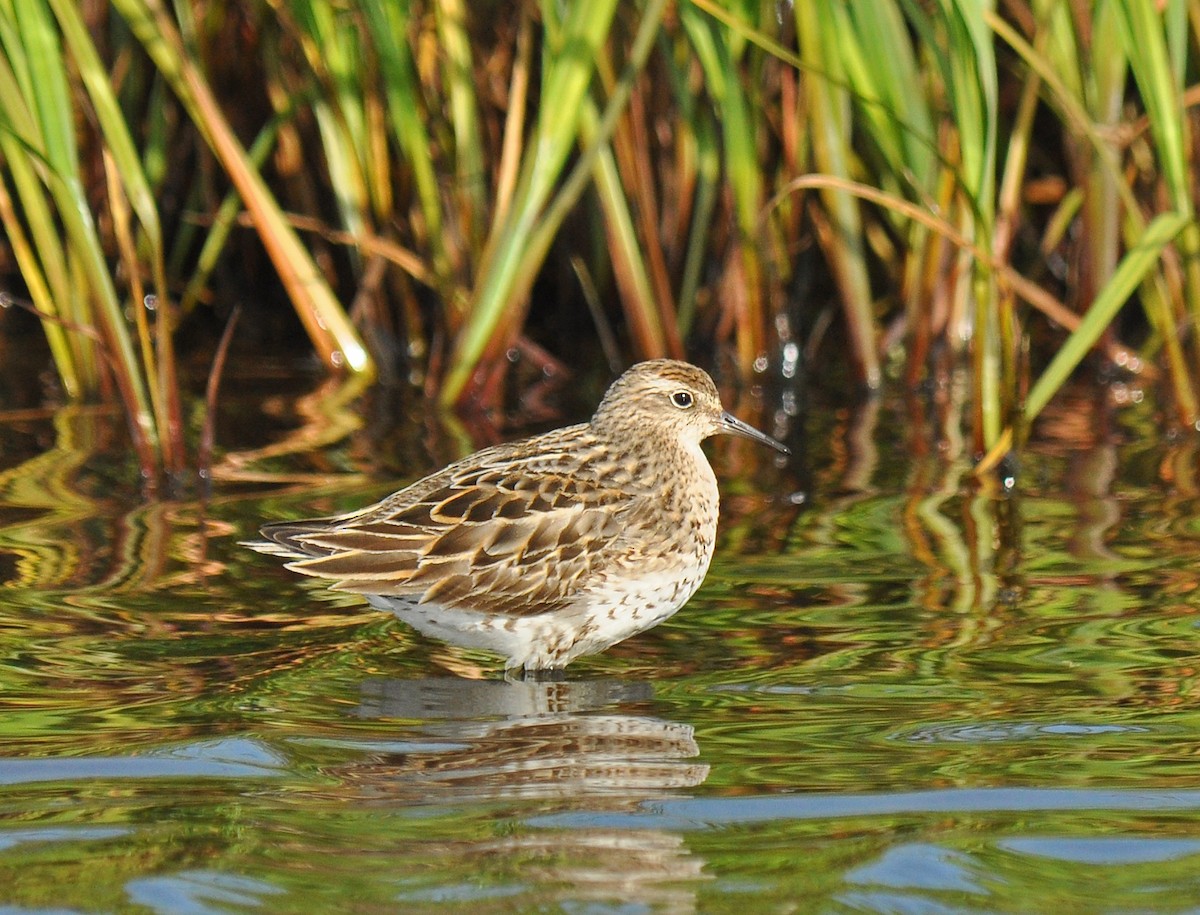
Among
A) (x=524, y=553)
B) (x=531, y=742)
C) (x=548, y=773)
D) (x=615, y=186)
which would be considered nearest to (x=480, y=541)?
(x=524, y=553)

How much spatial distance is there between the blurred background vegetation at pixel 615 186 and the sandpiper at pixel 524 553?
1.81 m

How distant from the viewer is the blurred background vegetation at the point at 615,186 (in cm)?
733

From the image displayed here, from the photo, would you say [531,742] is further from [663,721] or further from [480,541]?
[480,541]

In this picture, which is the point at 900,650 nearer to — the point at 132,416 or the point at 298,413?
the point at 132,416

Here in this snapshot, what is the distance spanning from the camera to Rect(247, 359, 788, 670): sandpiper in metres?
5.76

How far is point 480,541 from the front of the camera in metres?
5.82

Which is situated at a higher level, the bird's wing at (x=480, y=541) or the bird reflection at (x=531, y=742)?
the bird's wing at (x=480, y=541)

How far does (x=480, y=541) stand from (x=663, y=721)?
948 millimetres

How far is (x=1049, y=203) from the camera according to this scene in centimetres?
1087

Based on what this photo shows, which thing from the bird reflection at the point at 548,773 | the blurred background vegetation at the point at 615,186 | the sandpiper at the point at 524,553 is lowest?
the bird reflection at the point at 548,773

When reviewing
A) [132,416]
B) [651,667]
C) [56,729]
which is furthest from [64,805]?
[132,416]

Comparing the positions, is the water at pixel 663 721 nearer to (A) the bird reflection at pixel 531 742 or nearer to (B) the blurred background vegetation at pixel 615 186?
(A) the bird reflection at pixel 531 742

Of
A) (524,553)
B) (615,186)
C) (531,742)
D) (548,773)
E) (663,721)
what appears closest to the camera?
(548,773)

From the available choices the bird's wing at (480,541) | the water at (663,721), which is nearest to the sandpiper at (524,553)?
the bird's wing at (480,541)
